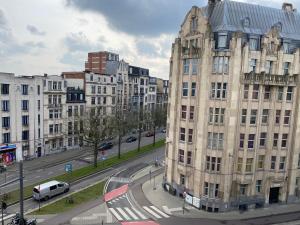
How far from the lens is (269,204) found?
44.4 metres

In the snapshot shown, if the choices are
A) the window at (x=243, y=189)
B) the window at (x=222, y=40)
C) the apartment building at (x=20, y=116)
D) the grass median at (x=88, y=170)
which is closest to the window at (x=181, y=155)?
the window at (x=243, y=189)

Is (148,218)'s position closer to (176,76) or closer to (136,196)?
(136,196)

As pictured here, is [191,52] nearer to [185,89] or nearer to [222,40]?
[222,40]

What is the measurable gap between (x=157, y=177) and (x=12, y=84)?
119 feet

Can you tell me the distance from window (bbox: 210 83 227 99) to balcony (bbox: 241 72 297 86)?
277 centimetres

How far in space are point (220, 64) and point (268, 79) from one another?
723 cm

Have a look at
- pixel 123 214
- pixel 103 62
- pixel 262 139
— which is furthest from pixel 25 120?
pixel 262 139

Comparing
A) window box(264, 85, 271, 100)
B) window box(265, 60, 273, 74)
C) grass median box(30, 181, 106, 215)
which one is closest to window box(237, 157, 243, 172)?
window box(264, 85, 271, 100)

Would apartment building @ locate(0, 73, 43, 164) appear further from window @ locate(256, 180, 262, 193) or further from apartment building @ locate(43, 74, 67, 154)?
window @ locate(256, 180, 262, 193)

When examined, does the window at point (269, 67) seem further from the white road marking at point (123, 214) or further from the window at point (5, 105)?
the window at point (5, 105)

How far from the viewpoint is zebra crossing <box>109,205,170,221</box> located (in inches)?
1540

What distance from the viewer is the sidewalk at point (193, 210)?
40531 millimetres

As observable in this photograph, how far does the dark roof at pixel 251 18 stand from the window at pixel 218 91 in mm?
7840

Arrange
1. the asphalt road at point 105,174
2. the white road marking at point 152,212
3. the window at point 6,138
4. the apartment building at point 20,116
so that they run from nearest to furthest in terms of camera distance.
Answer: the white road marking at point 152,212 < the asphalt road at point 105,174 < the apartment building at point 20,116 < the window at point 6,138
